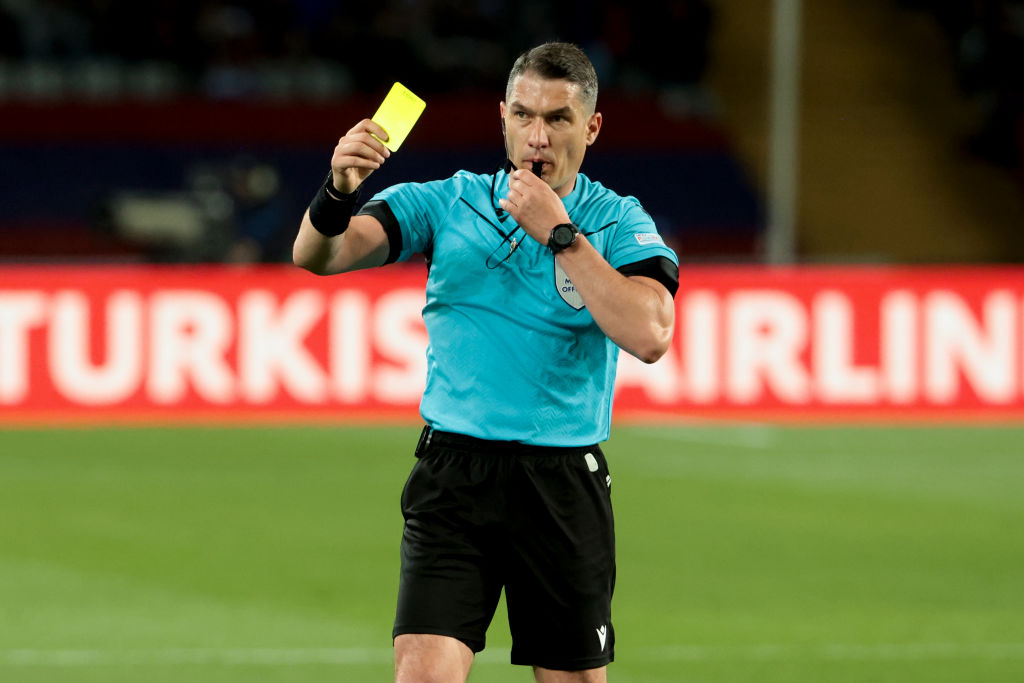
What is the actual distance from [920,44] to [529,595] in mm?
23678

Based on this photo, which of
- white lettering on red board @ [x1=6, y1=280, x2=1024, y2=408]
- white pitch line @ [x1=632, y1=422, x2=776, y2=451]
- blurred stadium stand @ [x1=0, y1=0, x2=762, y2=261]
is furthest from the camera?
blurred stadium stand @ [x1=0, y1=0, x2=762, y2=261]

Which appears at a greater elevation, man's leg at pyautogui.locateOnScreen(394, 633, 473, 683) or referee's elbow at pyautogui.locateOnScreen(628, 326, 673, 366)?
referee's elbow at pyautogui.locateOnScreen(628, 326, 673, 366)

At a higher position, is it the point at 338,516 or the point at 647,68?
the point at 647,68

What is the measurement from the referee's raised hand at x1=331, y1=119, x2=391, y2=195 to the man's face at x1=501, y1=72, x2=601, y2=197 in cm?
33

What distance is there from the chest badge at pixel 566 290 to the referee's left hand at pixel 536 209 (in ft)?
0.90

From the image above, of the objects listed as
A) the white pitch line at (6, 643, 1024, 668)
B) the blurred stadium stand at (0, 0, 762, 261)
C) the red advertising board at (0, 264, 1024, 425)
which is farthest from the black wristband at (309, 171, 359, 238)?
the blurred stadium stand at (0, 0, 762, 261)

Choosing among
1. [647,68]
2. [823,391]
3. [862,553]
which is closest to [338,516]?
[862,553]

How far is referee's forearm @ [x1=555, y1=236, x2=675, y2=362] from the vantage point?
399 cm

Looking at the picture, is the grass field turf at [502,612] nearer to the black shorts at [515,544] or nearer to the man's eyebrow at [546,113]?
the black shorts at [515,544]

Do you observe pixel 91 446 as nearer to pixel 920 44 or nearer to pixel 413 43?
pixel 413 43

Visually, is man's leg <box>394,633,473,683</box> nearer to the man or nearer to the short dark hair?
the man

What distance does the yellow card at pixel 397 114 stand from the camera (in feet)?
13.4

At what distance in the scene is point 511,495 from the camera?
4348 mm

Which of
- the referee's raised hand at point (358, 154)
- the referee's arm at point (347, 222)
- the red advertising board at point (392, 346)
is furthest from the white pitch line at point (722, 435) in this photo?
the referee's raised hand at point (358, 154)
